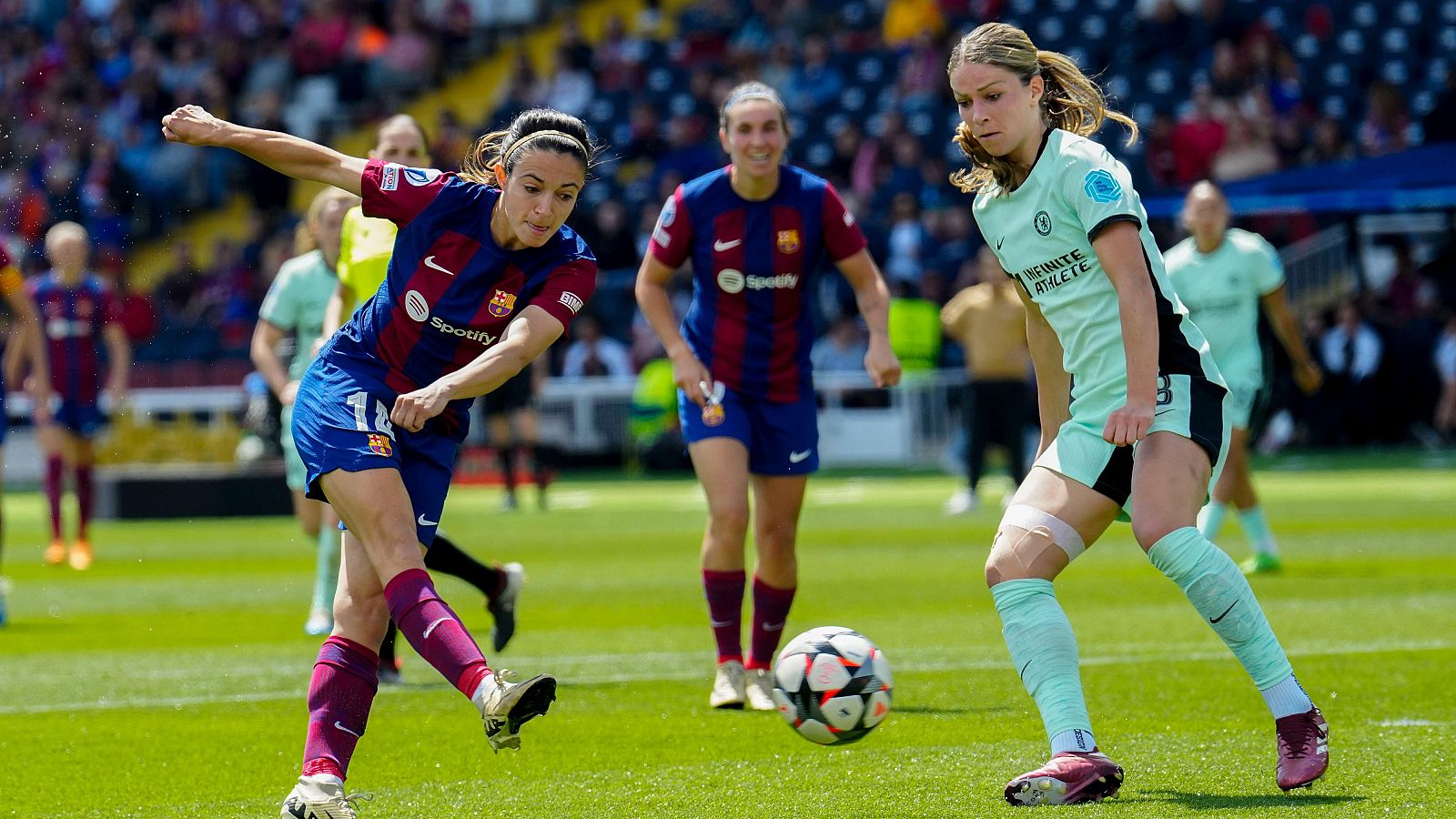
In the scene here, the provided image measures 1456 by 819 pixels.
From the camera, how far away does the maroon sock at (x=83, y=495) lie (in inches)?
546

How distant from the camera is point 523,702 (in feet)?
14.0

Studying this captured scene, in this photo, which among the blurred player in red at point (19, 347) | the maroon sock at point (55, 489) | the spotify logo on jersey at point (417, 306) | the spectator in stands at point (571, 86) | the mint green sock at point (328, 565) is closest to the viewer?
the spotify logo on jersey at point (417, 306)

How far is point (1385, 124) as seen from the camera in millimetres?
22781

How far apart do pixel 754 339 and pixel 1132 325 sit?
8.32ft

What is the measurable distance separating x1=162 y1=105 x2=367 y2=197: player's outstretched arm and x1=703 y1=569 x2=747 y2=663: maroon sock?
263 cm

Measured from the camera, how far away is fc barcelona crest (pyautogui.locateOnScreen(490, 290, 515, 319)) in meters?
5.00

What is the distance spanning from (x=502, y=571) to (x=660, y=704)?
924 mm

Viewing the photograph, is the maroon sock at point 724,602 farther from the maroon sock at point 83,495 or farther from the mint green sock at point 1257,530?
the maroon sock at point 83,495

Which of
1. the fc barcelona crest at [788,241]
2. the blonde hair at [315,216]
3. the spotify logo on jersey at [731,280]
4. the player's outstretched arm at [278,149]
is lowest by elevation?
the spotify logo on jersey at [731,280]

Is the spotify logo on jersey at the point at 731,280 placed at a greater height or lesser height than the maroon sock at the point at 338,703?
greater

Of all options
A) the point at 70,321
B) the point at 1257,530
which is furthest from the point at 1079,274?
the point at 70,321

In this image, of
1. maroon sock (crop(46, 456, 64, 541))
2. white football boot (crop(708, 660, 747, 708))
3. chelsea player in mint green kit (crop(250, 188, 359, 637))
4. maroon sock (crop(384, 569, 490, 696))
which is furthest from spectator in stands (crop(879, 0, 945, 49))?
maroon sock (crop(384, 569, 490, 696))

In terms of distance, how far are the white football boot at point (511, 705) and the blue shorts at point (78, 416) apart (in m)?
10.4

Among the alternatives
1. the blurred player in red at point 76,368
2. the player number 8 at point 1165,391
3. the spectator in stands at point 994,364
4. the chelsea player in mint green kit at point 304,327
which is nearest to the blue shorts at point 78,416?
the blurred player in red at point 76,368
